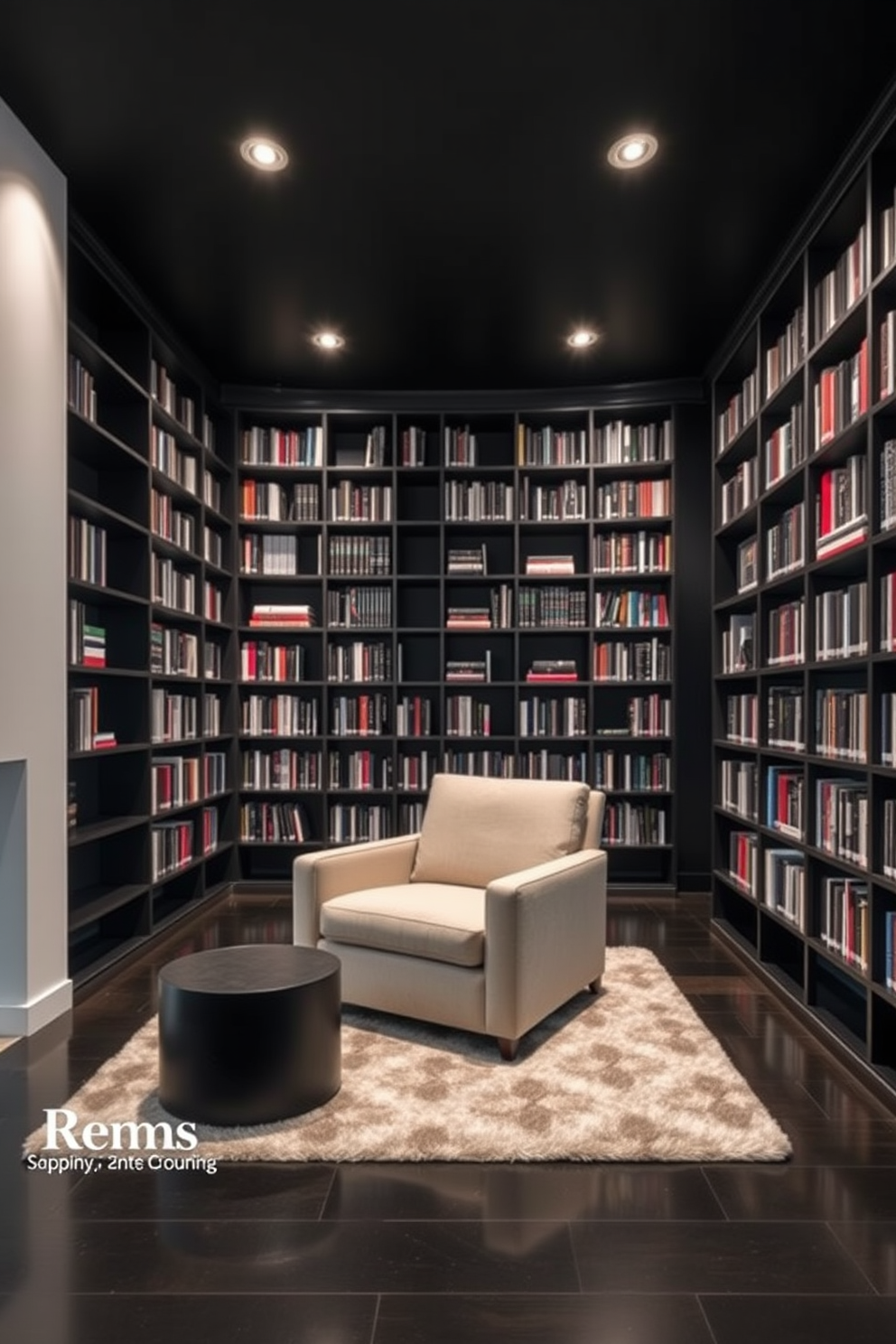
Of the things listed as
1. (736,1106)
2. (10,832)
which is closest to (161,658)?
(10,832)

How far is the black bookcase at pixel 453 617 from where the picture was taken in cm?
496

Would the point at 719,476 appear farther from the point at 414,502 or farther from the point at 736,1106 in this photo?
the point at 736,1106

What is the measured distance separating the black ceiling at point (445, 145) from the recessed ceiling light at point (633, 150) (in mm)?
40

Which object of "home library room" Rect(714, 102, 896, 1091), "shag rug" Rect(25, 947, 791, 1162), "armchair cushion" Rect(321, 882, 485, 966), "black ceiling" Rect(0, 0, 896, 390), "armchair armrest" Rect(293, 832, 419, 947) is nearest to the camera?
"shag rug" Rect(25, 947, 791, 1162)

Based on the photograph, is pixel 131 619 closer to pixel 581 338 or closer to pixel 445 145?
pixel 445 145

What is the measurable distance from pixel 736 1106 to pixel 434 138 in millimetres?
3149

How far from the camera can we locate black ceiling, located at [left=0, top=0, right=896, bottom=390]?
230 centimetres

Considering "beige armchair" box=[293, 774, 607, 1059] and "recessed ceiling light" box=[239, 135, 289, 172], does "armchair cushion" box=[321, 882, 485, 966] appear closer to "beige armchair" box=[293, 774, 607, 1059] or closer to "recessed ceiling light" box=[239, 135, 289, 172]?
"beige armchair" box=[293, 774, 607, 1059]

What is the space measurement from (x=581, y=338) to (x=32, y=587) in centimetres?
293

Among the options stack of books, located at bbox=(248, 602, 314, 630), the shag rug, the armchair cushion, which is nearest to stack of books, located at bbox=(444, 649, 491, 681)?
stack of books, located at bbox=(248, 602, 314, 630)

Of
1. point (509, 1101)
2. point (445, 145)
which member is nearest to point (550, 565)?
point (445, 145)

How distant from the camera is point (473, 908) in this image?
9.43 feet

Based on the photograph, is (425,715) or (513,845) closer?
(513,845)

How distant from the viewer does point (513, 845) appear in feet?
10.5
